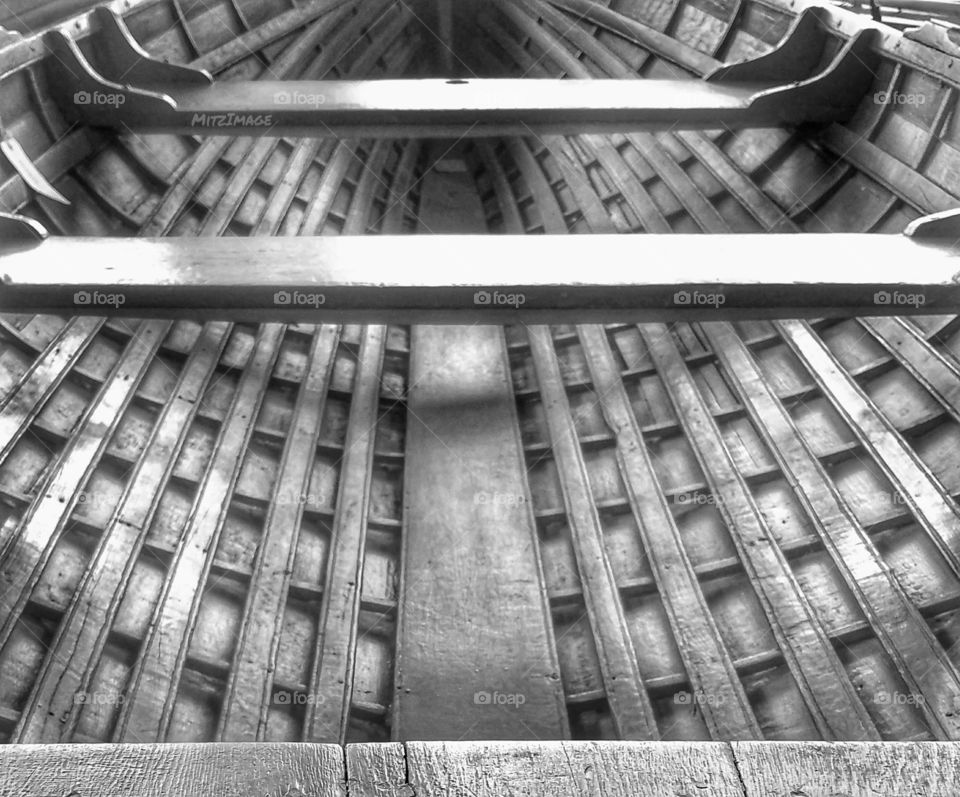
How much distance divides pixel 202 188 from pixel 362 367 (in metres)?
1.44

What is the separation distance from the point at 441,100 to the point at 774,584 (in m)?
2.94

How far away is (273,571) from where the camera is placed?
3.35 metres

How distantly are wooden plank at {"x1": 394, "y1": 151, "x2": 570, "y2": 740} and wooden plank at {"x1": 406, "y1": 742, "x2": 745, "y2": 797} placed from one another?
2.87 ft

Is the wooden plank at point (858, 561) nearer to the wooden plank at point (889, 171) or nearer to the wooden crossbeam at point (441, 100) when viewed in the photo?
the wooden plank at point (889, 171)

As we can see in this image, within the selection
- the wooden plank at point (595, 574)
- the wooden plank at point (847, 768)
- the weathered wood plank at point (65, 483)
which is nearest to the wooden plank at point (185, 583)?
the weathered wood plank at point (65, 483)

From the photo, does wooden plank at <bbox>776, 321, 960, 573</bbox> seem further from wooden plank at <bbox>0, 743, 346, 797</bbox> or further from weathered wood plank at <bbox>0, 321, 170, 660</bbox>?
weathered wood plank at <bbox>0, 321, 170, 660</bbox>

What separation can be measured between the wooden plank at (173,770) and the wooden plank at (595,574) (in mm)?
1210

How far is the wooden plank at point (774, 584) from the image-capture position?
9.20 ft

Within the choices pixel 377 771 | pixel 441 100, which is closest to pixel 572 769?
pixel 377 771

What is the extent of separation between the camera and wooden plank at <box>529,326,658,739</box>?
2947mm

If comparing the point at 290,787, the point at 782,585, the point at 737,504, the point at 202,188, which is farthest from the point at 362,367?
the point at 290,787

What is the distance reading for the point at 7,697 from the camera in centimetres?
273

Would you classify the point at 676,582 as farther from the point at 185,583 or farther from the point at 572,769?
the point at 185,583

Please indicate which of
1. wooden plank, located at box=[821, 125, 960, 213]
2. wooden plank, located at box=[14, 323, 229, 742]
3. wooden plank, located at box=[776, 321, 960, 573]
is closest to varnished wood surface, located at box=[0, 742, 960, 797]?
wooden plank, located at box=[14, 323, 229, 742]
